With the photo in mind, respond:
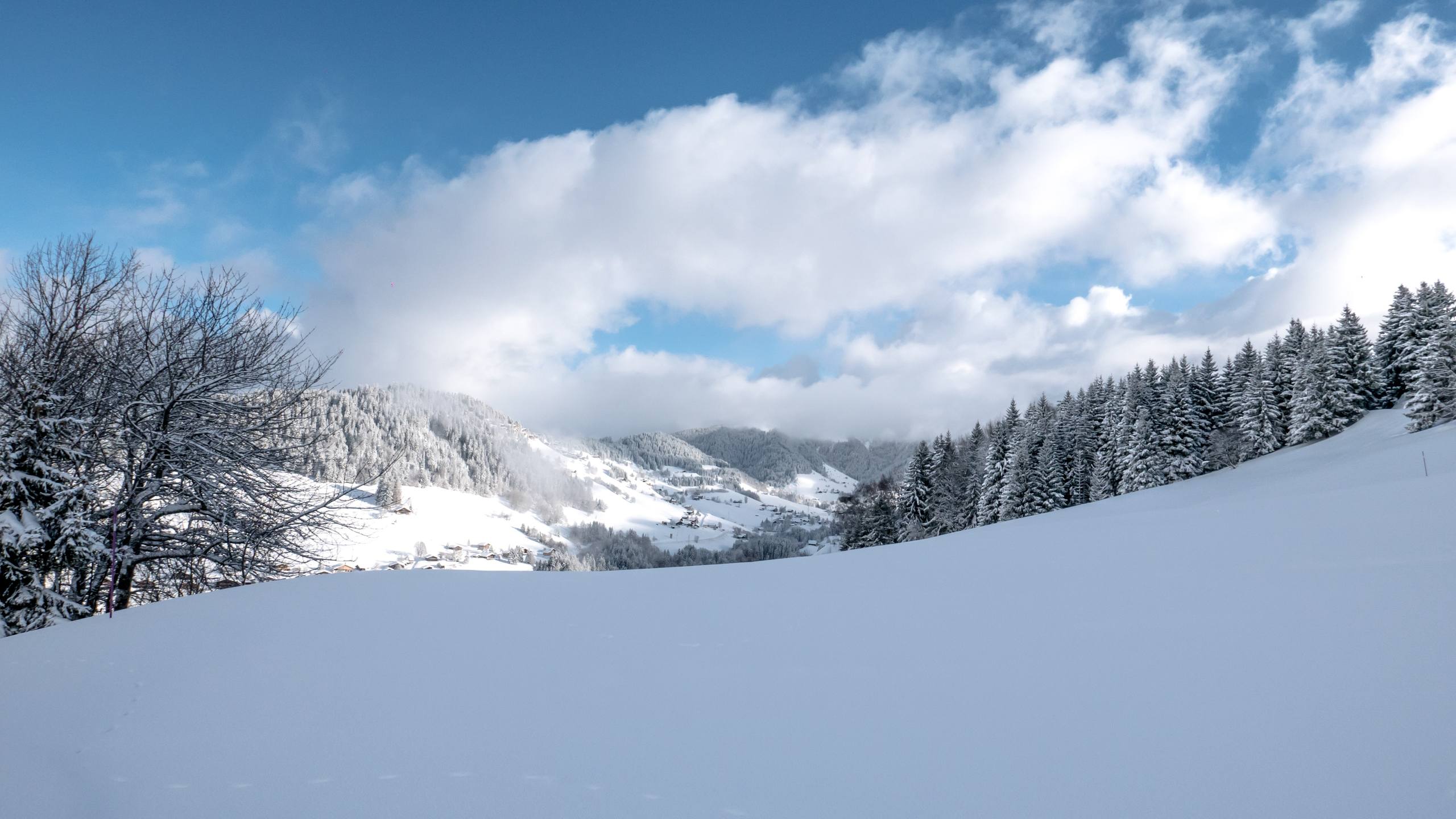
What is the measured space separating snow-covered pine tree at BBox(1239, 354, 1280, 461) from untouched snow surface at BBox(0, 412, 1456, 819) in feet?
110

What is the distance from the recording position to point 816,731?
286 centimetres

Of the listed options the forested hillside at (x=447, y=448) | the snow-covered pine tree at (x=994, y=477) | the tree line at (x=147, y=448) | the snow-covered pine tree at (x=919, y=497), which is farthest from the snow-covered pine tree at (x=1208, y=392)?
the forested hillside at (x=447, y=448)

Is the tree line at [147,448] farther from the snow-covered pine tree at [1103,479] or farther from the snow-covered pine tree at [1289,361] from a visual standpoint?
the snow-covered pine tree at [1289,361]

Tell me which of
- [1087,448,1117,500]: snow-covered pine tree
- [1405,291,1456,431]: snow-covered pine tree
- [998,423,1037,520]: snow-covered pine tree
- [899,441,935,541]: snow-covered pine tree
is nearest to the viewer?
[1405,291,1456,431]: snow-covered pine tree

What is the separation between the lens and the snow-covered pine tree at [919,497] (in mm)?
35625

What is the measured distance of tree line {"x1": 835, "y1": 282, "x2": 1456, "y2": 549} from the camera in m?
29.5

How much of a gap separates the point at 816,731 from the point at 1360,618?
341 cm

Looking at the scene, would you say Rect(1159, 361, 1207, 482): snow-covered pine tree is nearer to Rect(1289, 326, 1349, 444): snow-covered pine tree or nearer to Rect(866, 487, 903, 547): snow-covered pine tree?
Rect(1289, 326, 1349, 444): snow-covered pine tree

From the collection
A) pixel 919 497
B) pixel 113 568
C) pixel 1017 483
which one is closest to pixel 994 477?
pixel 1017 483

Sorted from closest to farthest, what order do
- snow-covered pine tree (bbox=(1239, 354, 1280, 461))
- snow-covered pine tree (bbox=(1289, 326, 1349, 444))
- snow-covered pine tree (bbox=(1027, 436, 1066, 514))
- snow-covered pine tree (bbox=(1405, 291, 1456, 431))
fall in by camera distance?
snow-covered pine tree (bbox=(1405, 291, 1456, 431)) → snow-covered pine tree (bbox=(1289, 326, 1349, 444)) → snow-covered pine tree (bbox=(1239, 354, 1280, 461)) → snow-covered pine tree (bbox=(1027, 436, 1066, 514))

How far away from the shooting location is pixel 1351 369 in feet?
102

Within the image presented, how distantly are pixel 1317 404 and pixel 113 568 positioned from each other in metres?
44.4

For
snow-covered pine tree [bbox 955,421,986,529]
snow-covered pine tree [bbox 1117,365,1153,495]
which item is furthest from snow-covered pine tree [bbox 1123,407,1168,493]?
snow-covered pine tree [bbox 955,421,986,529]

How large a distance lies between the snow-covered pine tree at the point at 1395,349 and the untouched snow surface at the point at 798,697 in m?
39.2
